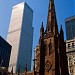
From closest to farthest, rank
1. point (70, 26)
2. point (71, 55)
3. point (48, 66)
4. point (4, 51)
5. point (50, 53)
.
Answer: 1. point (48, 66)
2. point (50, 53)
3. point (71, 55)
4. point (70, 26)
5. point (4, 51)

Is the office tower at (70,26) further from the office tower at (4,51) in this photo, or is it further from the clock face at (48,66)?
the clock face at (48,66)

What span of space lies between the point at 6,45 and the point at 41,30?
115910mm

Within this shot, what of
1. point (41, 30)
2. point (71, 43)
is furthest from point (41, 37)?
point (71, 43)

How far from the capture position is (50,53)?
55.6m

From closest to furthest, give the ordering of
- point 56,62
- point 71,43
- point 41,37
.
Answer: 1. point 56,62
2. point 41,37
3. point 71,43

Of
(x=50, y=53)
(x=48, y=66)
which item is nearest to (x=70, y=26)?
(x=50, y=53)

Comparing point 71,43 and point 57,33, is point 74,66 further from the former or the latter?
point 57,33

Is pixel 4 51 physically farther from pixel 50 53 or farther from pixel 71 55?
pixel 50 53

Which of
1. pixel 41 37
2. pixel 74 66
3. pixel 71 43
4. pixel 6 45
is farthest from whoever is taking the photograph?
pixel 6 45

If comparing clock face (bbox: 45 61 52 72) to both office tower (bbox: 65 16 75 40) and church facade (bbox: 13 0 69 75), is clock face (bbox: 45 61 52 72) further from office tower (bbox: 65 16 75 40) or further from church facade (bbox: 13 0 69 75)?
office tower (bbox: 65 16 75 40)

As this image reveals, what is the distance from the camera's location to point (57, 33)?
5972 cm

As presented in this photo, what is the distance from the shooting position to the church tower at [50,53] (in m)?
53.4

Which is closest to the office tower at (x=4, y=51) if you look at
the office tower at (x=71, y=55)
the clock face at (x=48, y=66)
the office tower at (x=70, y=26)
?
the office tower at (x=70, y=26)

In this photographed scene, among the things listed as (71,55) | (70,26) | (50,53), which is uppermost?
(70,26)
